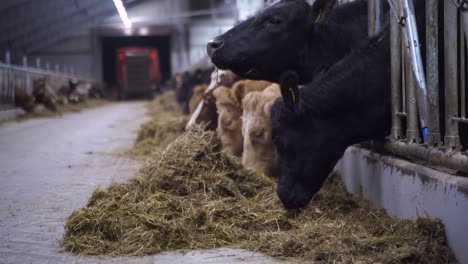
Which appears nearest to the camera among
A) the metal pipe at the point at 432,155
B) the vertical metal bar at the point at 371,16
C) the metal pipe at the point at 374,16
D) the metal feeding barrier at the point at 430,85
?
the metal pipe at the point at 432,155

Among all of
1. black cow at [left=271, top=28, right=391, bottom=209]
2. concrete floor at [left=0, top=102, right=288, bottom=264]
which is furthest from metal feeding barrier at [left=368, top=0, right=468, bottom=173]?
concrete floor at [left=0, top=102, right=288, bottom=264]

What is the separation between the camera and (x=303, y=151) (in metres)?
6.19

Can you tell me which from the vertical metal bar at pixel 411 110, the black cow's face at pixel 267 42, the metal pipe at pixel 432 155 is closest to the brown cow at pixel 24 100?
the black cow's face at pixel 267 42

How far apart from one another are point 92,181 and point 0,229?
270cm

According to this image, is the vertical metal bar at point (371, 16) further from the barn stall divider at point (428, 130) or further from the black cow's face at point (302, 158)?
the black cow's face at point (302, 158)

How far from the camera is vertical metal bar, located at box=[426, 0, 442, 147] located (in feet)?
16.3

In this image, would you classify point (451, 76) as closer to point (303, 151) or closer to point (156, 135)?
point (303, 151)

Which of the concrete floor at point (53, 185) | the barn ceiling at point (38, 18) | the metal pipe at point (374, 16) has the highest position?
the barn ceiling at point (38, 18)

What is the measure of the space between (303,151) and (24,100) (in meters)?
21.3

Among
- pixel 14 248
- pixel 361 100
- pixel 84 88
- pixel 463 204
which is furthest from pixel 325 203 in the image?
pixel 84 88

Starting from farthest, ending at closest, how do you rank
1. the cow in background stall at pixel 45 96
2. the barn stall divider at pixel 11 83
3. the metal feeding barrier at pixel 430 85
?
the cow in background stall at pixel 45 96
the barn stall divider at pixel 11 83
the metal feeding barrier at pixel 430 85

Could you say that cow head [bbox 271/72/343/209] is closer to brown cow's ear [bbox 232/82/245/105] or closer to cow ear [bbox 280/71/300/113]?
cow ear [bbox 280/71/300/113]

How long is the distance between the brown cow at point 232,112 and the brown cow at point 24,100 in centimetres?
1682

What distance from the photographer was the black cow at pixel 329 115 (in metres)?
5.90
